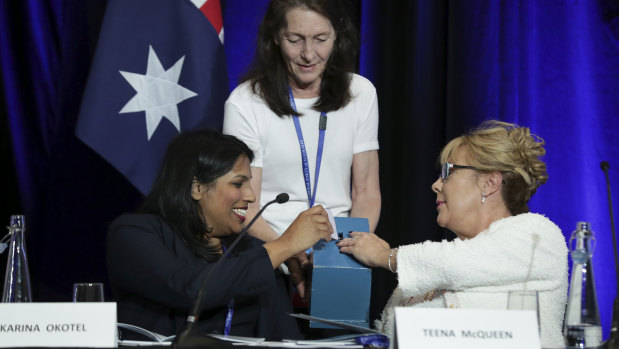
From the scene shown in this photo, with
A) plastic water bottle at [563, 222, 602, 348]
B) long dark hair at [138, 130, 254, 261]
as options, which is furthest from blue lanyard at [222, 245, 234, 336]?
plastic water bottle at [563, 222, 602, 348]

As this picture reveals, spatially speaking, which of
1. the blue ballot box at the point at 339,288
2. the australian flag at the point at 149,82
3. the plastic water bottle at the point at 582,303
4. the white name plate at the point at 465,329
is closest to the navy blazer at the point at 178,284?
the blue ballot box at the point at 339,288

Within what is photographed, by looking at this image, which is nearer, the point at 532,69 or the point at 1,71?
the point at 532,69

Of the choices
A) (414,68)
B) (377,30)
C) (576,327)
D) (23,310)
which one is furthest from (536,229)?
(377,30)

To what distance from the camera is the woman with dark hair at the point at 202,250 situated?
82.3 inches

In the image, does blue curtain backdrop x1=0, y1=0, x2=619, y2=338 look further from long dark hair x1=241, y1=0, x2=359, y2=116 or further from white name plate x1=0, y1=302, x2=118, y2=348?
white name plate x1=0, y1=302, x2=118, y2=348

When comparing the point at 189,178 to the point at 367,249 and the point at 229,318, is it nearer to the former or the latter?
the point at 229,318

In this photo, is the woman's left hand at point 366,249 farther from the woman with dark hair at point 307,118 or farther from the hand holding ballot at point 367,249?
the woman with dark hair at point 307,118

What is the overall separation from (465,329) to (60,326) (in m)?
0.82

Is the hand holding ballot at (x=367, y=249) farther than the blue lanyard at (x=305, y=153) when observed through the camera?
No

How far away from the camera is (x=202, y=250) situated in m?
2.37

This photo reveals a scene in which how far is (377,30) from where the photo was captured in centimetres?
371

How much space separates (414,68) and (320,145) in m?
0.95

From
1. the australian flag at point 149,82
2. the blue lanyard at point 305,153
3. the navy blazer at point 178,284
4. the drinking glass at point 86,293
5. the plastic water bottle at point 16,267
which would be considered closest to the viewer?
the drinking glass at point 86,293

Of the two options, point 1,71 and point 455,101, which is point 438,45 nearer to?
point 455,101
